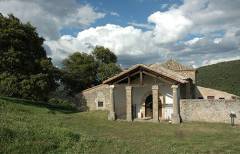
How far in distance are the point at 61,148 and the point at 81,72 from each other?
41.0m

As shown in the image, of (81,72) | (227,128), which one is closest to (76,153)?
(227,128)

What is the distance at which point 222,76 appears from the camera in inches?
3278

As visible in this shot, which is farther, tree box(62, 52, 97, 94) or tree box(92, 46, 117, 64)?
tree box(92, 46, 117, 64)

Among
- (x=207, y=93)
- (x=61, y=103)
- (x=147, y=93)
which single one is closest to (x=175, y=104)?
(x=147, y=93)

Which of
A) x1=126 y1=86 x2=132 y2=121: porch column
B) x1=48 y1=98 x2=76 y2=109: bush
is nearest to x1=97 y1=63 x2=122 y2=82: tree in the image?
x1=48 y1=98 x2=76 y2=109: bush

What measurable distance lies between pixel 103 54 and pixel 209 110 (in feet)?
113

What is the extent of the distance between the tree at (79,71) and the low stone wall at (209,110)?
1043 inches

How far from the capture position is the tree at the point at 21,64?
3597cm

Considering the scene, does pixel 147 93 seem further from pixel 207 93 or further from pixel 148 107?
pixel 207 93

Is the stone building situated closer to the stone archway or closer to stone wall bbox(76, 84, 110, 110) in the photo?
the stone archway

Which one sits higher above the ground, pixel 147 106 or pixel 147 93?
pixel 147 93

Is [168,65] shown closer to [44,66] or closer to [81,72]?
[44,66]

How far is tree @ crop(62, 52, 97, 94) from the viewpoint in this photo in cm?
5362

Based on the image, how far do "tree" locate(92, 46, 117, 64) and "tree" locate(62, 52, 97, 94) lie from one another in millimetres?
2314
